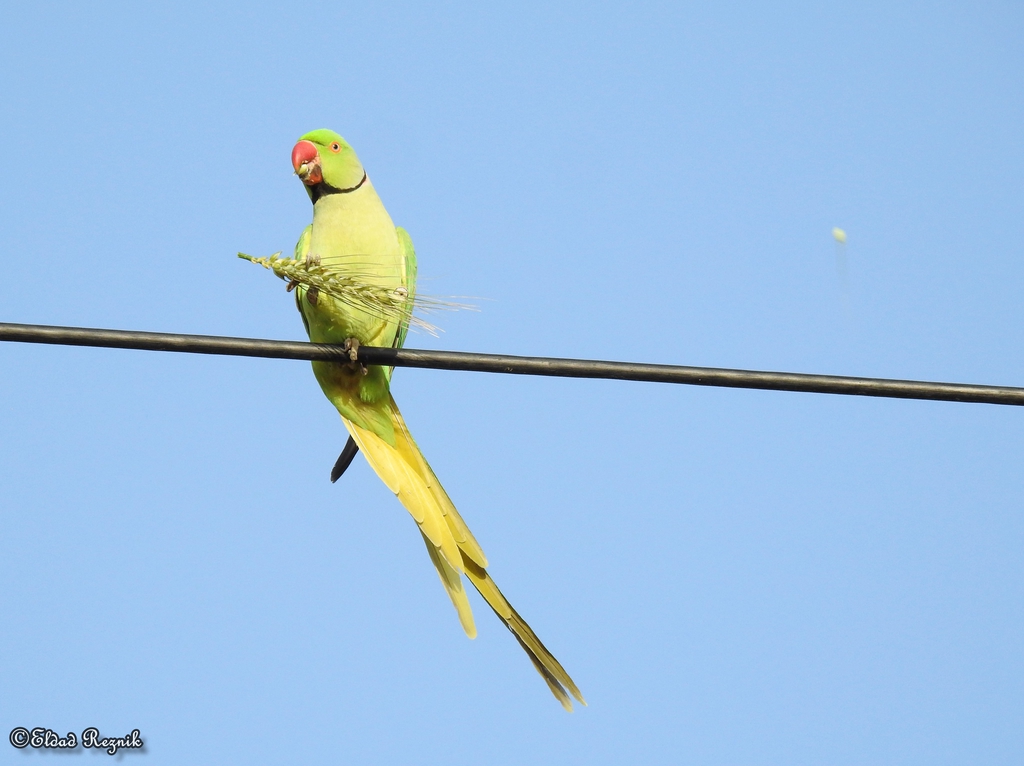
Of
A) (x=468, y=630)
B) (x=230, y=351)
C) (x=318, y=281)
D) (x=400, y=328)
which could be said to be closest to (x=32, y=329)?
(x=230, y=351)

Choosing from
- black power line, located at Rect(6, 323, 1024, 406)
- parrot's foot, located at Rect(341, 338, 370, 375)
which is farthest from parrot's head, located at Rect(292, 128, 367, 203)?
black power line, located at Rect(6, 323, 1024, 406)

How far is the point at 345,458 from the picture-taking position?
15.1 ft

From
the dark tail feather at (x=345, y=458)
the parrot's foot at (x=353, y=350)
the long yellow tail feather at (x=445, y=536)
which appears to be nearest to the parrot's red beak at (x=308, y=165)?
the parrot's foot at (x=353, y=350)

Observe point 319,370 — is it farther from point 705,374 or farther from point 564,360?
point 705,374

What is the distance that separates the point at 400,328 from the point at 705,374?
189 cm

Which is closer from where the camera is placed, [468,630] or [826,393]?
[826,393]

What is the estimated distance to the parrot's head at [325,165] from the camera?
4320 millimetres

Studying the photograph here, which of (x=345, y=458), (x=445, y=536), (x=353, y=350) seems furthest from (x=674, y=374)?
(x=345, y=458)

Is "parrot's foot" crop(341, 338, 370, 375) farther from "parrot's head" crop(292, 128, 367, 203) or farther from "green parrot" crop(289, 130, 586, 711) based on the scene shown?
"parrot's head" crop(292, 128, 367, 203)

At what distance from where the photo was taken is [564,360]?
118 inches

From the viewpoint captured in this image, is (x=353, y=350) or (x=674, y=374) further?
(x=353, y=350)

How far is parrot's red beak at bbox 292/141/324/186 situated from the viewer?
4312 millimetres

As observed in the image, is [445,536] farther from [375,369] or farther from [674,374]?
[674,374]

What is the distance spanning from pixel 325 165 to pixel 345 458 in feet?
4.49
